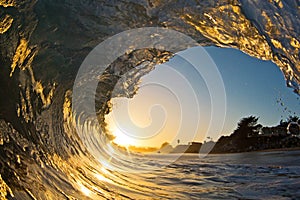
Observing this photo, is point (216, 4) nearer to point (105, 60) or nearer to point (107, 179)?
point (105, 60)

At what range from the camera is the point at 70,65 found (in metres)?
5.82

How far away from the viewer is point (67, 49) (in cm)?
530

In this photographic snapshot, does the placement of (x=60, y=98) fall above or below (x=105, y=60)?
below

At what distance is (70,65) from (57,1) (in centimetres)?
182

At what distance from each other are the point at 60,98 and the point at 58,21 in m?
2.29

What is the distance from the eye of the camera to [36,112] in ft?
16.2

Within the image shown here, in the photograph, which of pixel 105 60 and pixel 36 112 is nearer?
pixel 36 112

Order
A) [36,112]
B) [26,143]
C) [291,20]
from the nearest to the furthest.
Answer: [291,20]
[26,143]
[36,112]

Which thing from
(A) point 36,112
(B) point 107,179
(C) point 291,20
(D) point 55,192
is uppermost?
(A) point 36,112

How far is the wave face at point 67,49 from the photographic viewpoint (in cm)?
359

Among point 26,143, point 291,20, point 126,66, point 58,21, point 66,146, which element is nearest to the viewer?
point 291,20

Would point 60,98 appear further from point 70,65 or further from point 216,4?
point 216,4

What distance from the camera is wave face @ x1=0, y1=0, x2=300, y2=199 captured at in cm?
359

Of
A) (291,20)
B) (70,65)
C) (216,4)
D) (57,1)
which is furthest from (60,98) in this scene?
(291,20)
